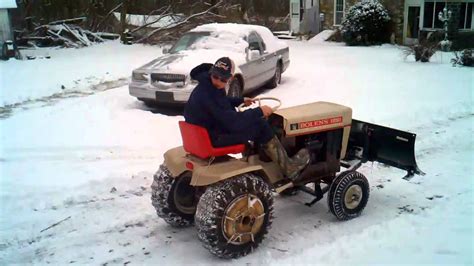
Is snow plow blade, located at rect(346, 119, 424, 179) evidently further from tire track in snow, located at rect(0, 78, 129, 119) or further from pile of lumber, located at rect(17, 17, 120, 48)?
pile of lumber, located at rect(17, 17, 120, 48)

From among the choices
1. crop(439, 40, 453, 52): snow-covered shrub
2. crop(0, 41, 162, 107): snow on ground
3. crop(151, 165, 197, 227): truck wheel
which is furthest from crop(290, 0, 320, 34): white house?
crop(151, 165, 197, 227): truck wheel

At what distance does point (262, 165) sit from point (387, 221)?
1.42 meters

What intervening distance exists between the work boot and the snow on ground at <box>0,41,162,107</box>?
745cm

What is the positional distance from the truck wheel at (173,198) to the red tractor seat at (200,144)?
1.56 ft

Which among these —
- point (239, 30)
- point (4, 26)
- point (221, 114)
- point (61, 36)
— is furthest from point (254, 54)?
point (61, 36)

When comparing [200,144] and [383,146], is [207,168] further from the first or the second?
[383,146]

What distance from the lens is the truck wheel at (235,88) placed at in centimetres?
938

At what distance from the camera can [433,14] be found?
67.3 ft

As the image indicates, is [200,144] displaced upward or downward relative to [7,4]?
downward

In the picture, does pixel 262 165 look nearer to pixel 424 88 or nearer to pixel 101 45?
pixel 424 88

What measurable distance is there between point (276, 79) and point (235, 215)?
8.04 m

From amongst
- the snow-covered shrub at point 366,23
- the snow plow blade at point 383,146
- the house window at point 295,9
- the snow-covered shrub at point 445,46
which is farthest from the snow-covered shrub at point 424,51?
the house window at point 295,9

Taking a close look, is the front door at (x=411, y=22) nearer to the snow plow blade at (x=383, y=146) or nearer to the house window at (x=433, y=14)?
the house window at (x=433, y=14)

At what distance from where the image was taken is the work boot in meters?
4.33
